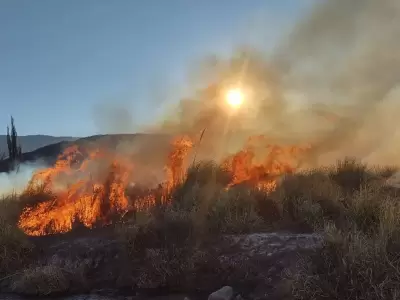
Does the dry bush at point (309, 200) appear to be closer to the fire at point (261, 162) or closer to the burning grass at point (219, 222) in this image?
the burning grass at point (219, 222)

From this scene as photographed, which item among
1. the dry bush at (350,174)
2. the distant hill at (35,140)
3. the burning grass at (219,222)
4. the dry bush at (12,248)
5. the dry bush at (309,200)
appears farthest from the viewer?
the distant hill at (35,140)

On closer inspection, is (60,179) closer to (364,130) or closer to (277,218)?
(277,218)

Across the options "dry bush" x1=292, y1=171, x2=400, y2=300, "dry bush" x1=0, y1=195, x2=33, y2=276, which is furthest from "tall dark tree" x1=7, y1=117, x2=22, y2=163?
"dry bush" x1=292, y1=171, x2=400, y2=300

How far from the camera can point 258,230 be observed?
11078mm

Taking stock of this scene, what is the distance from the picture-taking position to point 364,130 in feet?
68.3

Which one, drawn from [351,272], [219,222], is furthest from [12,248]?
[351,272]

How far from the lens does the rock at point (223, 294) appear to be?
8.80 metres

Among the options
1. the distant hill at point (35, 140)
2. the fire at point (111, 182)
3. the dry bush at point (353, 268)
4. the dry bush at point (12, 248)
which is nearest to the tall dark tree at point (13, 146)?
the fire at point (111, 182)

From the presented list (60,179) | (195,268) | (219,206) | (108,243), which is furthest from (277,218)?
(60,179)

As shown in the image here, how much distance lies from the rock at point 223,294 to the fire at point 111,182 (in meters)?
4.72

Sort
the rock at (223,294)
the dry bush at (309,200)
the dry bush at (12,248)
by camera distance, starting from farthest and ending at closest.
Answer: the dry bush at (309,200) → the dry bush at (12,248) → the rock at (223,294)

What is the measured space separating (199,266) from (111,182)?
19.9 ft

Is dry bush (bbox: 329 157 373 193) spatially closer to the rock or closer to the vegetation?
the vegetation

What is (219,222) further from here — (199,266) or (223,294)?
(223,294)
